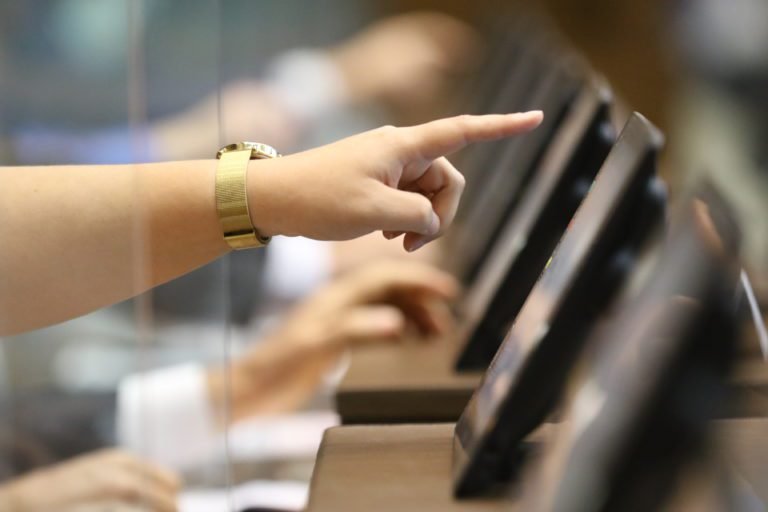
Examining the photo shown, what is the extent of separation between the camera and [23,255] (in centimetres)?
72

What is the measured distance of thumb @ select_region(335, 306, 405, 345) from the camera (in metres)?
1.49

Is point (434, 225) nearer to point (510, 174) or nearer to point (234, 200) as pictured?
point (234, 200)

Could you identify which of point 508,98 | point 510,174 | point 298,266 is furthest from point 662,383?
point 298,266

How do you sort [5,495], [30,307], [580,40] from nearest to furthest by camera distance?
1. [5,495]
2. [30,307]
3. [580,40]

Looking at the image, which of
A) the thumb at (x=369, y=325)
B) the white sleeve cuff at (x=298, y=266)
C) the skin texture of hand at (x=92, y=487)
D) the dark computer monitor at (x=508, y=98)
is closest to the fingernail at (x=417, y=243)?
the skin texture of hand at (x=92, y=487)

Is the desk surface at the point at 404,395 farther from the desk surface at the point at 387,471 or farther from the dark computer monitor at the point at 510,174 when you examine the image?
the dark computer monitor at the point at 510,174

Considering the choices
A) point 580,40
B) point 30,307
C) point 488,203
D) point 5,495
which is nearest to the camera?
point 5,495

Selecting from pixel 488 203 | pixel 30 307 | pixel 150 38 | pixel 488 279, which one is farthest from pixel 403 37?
pixel 30 307

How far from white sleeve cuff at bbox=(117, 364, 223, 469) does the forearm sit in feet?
0.23

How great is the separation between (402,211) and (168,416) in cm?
40

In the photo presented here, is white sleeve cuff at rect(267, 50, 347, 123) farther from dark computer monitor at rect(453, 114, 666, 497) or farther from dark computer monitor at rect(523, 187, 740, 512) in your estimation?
dark computer monitor at rect(523, 187, 740, 512)

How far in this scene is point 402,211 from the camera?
0.71 meters

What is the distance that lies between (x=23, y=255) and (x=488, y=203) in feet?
3.38

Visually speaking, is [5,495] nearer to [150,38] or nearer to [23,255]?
[23,255]
